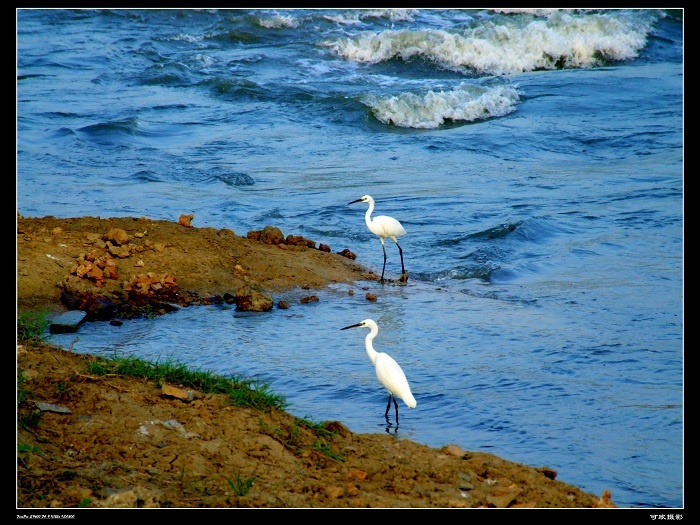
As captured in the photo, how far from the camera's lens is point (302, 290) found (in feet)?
30.8

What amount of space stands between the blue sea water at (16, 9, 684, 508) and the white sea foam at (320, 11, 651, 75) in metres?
0.07

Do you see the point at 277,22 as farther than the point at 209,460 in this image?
Yes

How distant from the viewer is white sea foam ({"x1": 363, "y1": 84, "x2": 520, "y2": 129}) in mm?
18672

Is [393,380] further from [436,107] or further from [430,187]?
[436,107]

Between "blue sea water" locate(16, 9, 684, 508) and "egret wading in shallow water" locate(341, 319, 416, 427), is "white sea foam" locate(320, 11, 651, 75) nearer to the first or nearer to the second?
"blue sea water" locate(16, 9, 684, 508)

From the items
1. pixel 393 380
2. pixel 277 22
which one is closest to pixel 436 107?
pixel 277 22

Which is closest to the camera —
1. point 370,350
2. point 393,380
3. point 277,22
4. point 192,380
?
point 192,380

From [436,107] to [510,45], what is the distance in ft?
21.7

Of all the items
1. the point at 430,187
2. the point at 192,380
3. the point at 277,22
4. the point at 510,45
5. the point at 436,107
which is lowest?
the point at 430,187

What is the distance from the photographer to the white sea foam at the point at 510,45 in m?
23.7

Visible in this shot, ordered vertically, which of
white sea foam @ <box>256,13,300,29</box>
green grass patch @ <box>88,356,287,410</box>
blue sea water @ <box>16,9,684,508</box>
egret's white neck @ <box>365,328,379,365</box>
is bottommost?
blue sea water @ <box>16,9,684,508</box>

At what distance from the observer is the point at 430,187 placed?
14.4 m

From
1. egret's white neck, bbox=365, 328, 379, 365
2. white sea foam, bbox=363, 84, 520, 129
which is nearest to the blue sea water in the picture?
white sea foam, bbox=363, 84, 520, 129

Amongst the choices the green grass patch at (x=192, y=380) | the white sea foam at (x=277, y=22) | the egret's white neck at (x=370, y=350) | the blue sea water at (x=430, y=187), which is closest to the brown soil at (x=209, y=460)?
the green grass patch at (x=192, y=380)
